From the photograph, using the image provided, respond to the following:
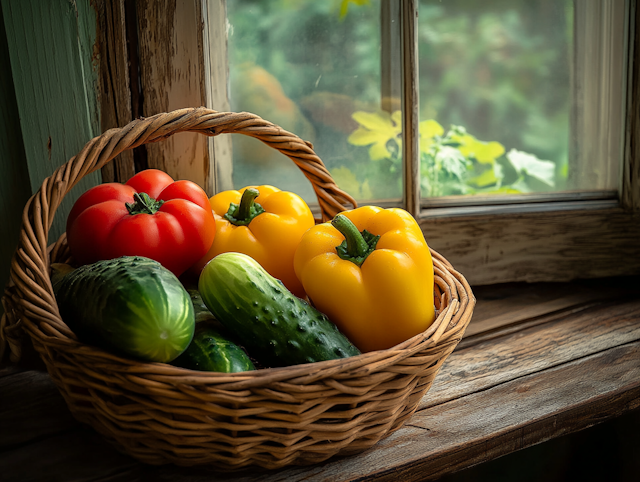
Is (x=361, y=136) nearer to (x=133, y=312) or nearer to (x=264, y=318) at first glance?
(x=264, y=318)

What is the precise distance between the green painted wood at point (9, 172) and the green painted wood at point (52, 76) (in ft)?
0.07

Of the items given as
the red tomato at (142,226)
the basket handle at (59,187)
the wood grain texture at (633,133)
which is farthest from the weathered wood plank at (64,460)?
the wood grain texture at (633,133)

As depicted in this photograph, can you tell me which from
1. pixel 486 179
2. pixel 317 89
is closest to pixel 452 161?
pixel 486 179

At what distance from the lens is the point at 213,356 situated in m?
0.58

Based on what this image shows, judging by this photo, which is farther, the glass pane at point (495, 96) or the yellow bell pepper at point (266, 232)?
the glass pane at point (495, 96)

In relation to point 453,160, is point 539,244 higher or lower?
lower

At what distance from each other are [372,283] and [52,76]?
2.29 feet

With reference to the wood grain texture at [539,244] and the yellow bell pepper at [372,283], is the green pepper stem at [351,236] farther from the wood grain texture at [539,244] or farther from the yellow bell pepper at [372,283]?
the wood grain texture at [539,244]

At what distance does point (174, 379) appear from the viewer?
0.49 m

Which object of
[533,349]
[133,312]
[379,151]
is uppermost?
[379,151]

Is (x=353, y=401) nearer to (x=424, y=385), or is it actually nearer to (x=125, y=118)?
(x=424, y=385)

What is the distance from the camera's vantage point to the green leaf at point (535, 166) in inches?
48.8

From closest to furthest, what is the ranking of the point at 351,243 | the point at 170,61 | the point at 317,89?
the point at 351,243
the point at 170,61
the point at 317,89

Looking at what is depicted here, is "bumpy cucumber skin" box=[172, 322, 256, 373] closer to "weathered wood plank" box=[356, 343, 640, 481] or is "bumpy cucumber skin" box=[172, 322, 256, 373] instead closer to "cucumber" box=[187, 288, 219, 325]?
"cucumber" box=[187, 288, 219, 325]
